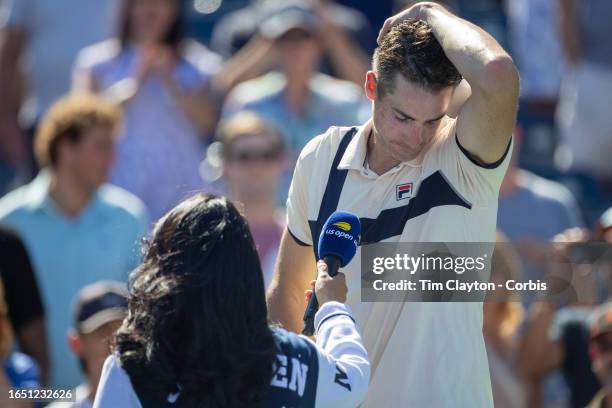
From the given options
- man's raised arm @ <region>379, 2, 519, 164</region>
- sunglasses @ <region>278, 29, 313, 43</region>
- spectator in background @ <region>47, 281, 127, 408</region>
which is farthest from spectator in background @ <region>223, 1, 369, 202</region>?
man's raised arm @ <region>379, 2, 519, 164</region>

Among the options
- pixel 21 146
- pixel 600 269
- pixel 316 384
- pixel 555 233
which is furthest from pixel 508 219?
pixel 316 384

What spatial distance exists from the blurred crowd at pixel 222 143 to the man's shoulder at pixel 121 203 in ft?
0.04

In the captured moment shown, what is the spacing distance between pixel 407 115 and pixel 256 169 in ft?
10.9

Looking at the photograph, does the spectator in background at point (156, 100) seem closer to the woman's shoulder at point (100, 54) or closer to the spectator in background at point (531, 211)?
the woman's shoulder at point (100, 54)

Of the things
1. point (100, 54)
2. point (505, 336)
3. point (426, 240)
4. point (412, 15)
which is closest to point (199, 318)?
point (426, 240)

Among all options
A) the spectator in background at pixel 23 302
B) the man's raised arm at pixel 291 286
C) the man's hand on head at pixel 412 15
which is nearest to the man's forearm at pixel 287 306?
the man's raised arm at pixel 291 286

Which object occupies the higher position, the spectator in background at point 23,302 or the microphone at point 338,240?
the microphone at point 338,240

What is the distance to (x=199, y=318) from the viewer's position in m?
3.12

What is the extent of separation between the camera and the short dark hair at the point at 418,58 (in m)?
3.53

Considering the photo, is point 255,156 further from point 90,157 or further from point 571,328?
point 571,328

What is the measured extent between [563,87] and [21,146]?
355 cm

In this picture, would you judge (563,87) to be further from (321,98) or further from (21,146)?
(21,146)

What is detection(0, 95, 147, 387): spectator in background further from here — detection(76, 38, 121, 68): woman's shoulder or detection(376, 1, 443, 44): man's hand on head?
detection(376, 1, 443, 44): man's hand on head

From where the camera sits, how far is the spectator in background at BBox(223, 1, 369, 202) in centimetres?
734
